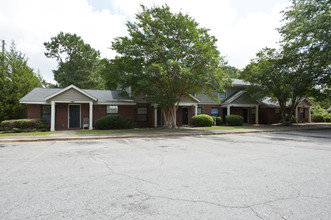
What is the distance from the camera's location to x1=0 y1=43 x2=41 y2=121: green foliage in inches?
794

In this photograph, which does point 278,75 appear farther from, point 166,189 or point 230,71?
point 230,71

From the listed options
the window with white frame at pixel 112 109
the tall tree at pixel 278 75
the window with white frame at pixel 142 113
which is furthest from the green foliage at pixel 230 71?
the window with white frame at pixel 112 109

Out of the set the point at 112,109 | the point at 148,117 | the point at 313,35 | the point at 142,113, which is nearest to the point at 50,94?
the point at 112,109

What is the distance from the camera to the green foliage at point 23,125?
1573 centimetres

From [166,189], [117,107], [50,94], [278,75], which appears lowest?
[166,189]

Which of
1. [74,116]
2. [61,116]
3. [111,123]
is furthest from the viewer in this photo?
[74,116]

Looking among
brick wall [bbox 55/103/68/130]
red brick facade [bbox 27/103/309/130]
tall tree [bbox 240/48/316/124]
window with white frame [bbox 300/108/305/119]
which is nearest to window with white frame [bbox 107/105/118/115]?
red brick facade [bbox 27/103/309/130]

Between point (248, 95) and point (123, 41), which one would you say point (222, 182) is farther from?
point (248, 95)

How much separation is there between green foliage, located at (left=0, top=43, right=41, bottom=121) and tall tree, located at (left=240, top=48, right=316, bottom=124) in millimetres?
25681

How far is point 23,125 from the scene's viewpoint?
633 inches

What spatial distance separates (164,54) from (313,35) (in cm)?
1547

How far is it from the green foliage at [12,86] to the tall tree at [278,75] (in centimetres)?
2568

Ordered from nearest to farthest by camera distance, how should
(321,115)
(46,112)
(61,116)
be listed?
(46,112) → (61,116) → (321,115)

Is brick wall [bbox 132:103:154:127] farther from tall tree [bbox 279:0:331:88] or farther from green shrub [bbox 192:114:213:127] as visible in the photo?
tall tree [bbox 279:0:331:88]
